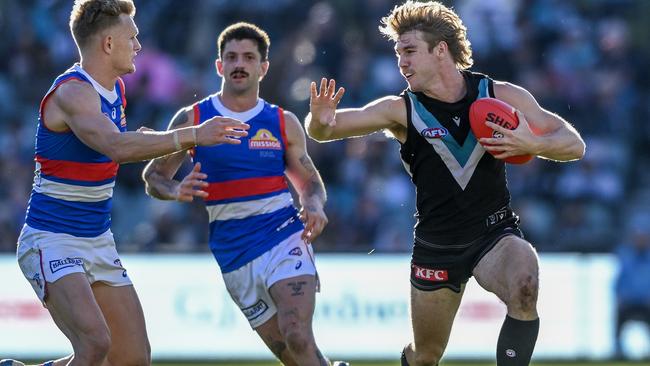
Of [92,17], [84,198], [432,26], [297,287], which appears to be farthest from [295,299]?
[92,17]

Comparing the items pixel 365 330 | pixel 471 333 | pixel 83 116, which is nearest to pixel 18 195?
pixel 365 330

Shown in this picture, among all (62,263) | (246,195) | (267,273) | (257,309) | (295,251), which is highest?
(246,195)

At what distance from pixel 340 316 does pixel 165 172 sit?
17.0 ft

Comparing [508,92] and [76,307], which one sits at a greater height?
[508,92]

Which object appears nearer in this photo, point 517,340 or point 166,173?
point 517,340

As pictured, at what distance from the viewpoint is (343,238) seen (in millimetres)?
14836

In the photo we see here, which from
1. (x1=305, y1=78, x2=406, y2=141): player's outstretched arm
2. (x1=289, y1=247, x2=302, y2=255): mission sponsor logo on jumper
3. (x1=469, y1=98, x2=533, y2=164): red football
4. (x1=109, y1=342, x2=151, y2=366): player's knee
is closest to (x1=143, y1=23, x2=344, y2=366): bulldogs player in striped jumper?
(x1=289, y1=247, x2=302, y2=255): mission sponsor logo on jumper

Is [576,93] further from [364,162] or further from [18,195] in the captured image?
[18,195]

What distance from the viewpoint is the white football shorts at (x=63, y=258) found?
7168 mm

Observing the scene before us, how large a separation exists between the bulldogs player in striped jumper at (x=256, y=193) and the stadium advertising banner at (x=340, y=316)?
15.0 ft

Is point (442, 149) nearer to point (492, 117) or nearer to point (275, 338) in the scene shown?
point (492, 117)

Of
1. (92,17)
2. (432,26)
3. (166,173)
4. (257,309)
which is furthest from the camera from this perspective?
(257,309)

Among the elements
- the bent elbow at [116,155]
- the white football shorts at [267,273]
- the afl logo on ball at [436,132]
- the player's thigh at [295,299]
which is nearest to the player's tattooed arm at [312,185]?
the white football shorts at [267,273]

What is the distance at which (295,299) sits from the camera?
8.05 m
